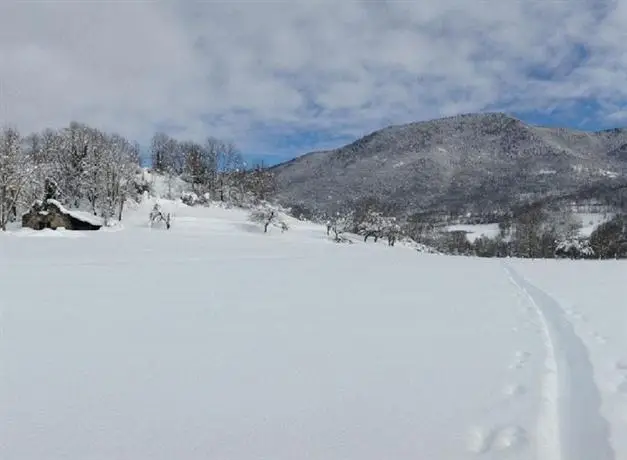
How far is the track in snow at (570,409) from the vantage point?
410cm

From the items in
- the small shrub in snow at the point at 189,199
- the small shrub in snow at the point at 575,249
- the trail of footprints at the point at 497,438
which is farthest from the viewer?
the small shrub in snow at the point at 189,199

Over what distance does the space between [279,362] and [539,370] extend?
140 inches

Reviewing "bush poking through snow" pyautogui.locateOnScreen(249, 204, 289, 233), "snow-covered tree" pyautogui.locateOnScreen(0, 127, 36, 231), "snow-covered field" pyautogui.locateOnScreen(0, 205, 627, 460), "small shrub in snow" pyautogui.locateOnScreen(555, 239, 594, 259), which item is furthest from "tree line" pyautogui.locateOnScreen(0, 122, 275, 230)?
"small shrub in snow" pyautogui.locateOnScreen(555, 239, 594, 259)

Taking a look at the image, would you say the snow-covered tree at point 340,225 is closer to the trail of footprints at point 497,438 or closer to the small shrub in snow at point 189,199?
the small shrub in snow at point 189,199

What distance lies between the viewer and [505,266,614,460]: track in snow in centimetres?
410

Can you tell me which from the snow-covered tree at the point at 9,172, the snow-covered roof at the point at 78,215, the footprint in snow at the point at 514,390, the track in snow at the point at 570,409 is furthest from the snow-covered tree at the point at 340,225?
the footprint in snow at the point at 514,390

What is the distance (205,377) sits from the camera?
5852 millimetres

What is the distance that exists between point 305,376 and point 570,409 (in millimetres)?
3043

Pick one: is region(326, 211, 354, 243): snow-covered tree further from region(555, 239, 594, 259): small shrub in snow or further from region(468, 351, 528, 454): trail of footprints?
region(468, 351, 528, 454): trail of footprints

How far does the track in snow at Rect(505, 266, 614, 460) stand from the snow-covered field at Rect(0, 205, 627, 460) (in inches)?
0.8

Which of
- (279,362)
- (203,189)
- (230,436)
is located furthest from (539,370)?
(203,189)

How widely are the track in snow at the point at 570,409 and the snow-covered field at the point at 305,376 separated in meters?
0.02

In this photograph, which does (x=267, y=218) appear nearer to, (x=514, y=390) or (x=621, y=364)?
(x=621, y=364)

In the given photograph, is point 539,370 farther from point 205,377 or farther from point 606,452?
point 205,377
